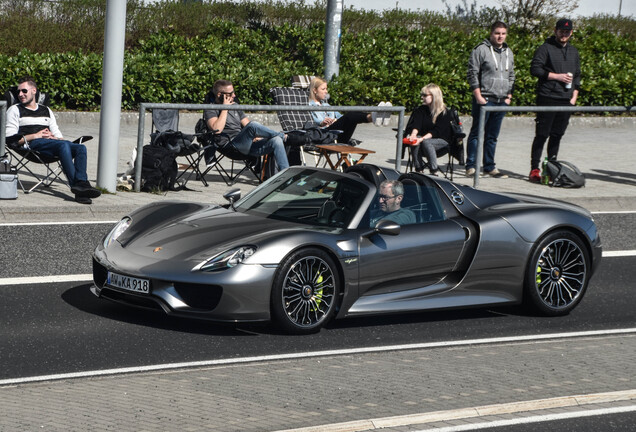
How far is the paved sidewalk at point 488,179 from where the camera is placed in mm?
12945

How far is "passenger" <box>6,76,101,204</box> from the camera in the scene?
1330 centimetres

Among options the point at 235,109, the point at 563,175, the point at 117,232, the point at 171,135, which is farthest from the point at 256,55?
the point at 117,232

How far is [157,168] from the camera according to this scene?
14.0 metres

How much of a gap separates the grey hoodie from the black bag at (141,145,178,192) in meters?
4.66

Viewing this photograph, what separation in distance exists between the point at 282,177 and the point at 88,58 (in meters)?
11.8

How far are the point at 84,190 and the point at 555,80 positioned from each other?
6.86m

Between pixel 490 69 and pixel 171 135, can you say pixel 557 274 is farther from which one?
pixel 490 69

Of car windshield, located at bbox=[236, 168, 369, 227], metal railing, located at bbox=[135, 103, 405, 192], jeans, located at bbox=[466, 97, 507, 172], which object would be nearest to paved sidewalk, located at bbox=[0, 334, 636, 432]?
car windshield, located at bbox=[236, 168, 369, 227]

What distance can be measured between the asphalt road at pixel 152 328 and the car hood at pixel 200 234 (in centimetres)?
56

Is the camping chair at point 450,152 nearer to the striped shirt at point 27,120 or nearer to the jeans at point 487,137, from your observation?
the jeans at point 487,137

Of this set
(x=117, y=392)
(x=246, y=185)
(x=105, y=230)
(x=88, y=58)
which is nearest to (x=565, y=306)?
(x=117, y=392)

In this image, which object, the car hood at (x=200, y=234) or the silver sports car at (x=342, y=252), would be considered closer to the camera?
the silver sports car at (x=342, y=252)

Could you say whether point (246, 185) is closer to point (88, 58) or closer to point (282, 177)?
point (282, 177)

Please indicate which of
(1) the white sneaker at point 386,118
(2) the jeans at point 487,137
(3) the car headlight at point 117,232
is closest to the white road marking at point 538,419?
(3) the car headlight at point 117,232
